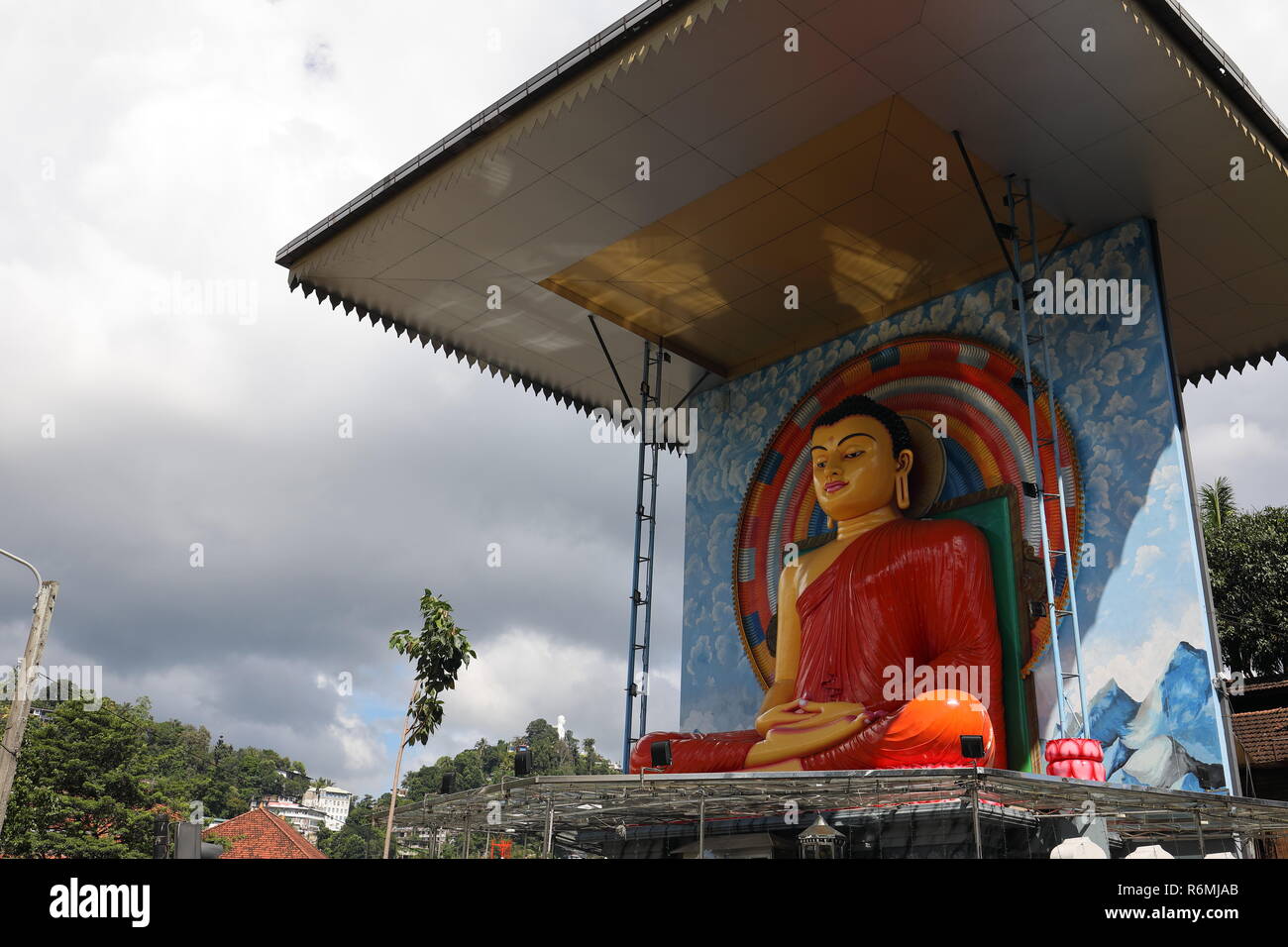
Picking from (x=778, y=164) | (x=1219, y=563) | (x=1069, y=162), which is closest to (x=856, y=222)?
(x=778, y=164)

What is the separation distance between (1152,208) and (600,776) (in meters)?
6.91

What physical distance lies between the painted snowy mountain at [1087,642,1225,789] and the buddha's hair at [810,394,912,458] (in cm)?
292

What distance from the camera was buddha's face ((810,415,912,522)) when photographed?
10.8m

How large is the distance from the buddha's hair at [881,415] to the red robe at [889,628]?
804mm

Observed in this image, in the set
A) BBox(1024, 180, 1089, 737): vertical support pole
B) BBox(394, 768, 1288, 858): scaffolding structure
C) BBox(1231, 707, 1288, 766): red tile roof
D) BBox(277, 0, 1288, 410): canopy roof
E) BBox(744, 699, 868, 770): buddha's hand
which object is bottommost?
BBox(394, 768, 1288, 858): scaffolding structure

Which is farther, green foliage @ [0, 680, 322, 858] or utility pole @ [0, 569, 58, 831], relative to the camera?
green foliage @ [0, 680, 322, 858]

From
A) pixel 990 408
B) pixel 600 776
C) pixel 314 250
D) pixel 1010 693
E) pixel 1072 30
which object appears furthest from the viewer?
pixel 314 250

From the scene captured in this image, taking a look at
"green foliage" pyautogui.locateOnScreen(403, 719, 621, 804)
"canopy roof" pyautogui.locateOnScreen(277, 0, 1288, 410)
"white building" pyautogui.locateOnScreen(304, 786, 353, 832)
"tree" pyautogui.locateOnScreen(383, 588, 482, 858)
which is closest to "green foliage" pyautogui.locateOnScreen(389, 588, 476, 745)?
"tree" pyautogui.locateOnScreen(383, 588, 482, 858)

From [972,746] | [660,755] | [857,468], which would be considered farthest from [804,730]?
[857,468]

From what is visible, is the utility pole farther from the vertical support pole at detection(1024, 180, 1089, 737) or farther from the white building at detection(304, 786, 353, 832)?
the white building at detection(304, 786, 353, 832)

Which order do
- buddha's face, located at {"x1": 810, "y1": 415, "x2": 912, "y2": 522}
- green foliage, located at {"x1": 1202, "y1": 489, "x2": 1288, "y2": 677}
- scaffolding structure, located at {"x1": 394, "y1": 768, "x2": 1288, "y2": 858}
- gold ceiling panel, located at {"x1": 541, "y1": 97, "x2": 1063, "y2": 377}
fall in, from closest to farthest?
scaffolding structure, located at {"x1": 394, "y1": 768, "x2": 1288, "y2": 858}, gold ceiling panel, located at {"x1": 541, "y1": 97, "x2": 1063, "y2": 377}, buddha's face, located at {"x1": 810, "y1": 415, "x2": 912, "y2": 522}, green foliage, located at {"x1": 1202, "y1": 489, "x2": 1288, "y2": 677}

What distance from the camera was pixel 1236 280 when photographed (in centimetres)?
1111

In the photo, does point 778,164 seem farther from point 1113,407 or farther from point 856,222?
point 1113,407

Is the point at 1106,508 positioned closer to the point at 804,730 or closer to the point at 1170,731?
the point at 1170,731
